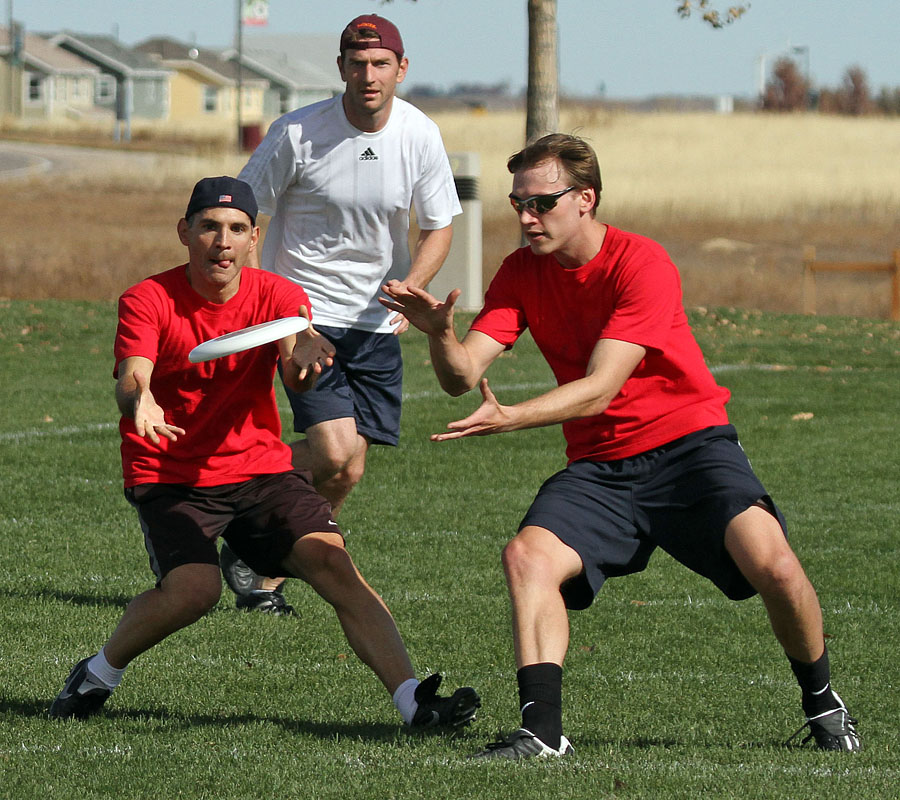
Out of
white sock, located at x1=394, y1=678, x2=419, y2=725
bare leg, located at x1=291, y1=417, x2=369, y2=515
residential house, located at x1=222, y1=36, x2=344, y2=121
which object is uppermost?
residential house, located at x1=222, y1=36, x2=344, y2=121

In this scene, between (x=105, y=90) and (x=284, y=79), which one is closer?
(x=105, y=90)

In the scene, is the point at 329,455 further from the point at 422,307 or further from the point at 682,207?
the point at 682,207

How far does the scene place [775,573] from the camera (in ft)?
15.1

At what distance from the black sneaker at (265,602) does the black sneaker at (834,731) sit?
267 centimetres

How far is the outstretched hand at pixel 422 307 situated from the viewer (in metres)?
4.69

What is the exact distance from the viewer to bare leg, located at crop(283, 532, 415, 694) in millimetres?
4969

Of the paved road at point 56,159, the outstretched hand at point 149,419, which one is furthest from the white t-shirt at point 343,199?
the paved road at point 56,159

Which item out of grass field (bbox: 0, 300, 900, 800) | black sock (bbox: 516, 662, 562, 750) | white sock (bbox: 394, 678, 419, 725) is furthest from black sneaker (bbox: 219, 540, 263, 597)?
black sock (bbox: 516, 662, 562, 750)

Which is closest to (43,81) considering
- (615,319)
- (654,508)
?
(615,319)

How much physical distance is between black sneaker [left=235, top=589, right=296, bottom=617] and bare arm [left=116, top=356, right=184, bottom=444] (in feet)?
6.40

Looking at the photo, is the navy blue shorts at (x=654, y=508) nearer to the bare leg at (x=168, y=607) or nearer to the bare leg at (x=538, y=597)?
the bare leg at (x=538, y=597)

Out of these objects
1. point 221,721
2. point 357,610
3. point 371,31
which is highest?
point 371,31

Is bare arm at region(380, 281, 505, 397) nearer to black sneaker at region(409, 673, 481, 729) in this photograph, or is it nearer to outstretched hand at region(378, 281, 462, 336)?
outstretched hand at region(378, 281, 462, 336)

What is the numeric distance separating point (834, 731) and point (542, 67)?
17.4 m
